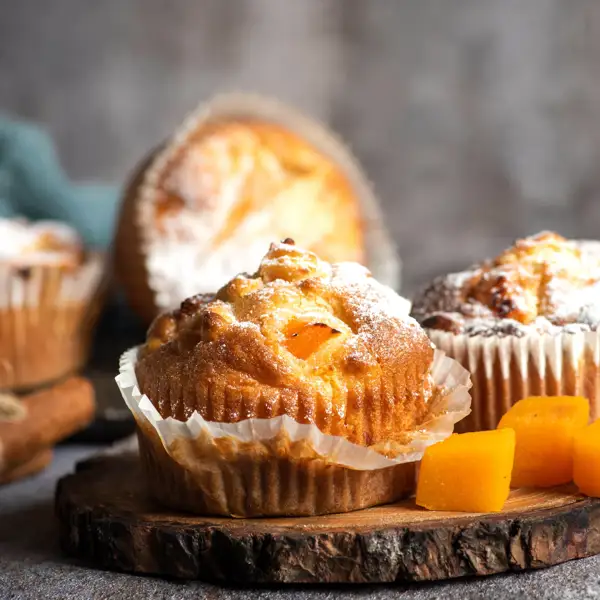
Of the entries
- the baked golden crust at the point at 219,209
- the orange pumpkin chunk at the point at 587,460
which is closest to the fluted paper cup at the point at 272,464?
the orange pumpkin chunk at the point at 587,460

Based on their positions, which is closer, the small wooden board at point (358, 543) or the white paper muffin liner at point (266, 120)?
the small wooden board at point (358, 543)

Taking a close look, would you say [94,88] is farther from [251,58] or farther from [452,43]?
[452,43]

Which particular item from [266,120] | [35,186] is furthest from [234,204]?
[35,186]

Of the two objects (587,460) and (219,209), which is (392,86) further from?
(587,460)

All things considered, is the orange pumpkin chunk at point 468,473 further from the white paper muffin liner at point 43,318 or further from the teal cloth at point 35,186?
the teal cloth at point 35,186

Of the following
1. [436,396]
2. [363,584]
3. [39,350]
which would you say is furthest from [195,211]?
[363,584]

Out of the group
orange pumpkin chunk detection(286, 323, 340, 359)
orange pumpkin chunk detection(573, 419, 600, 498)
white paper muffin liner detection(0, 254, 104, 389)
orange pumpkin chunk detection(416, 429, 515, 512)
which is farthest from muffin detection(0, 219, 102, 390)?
orange pumpkin chunk detection(573, 419, 600, 498)
